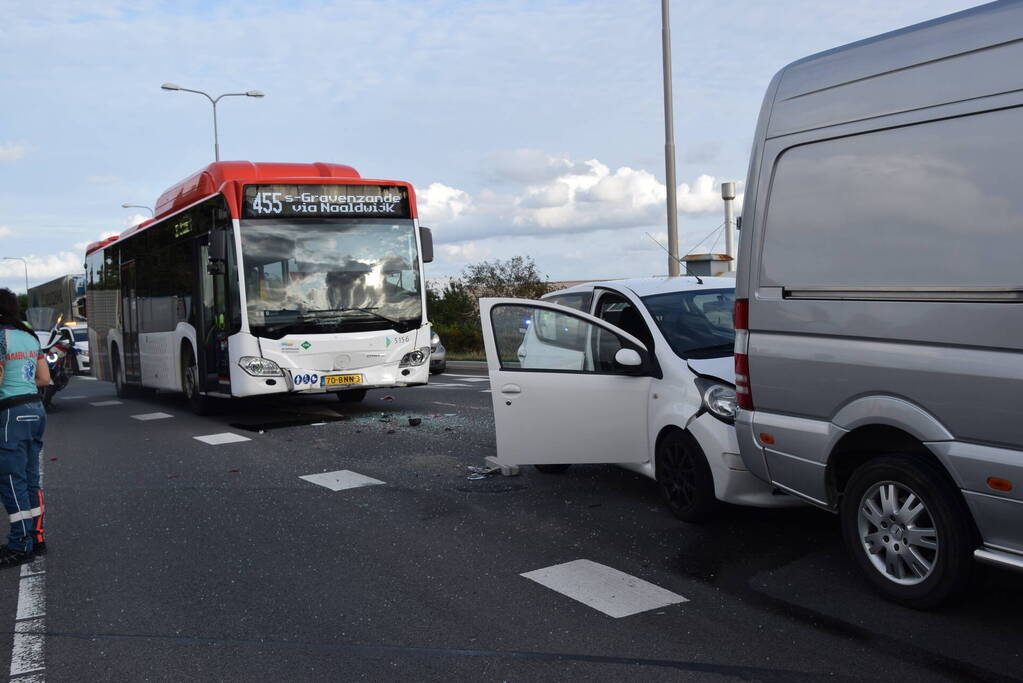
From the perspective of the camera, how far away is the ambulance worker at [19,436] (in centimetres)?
593

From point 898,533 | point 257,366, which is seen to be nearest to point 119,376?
point 257,366

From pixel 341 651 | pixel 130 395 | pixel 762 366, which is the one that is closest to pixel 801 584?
pixel 762 366

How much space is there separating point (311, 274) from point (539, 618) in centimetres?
862

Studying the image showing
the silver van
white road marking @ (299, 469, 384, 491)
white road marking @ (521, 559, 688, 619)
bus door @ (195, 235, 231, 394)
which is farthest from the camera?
bus door @ (195, 235, 231, 394)

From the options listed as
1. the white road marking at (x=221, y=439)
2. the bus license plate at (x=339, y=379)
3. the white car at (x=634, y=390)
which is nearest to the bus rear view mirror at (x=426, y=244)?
the bus license plate at (x=339, y=379)

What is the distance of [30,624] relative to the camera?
4.79m

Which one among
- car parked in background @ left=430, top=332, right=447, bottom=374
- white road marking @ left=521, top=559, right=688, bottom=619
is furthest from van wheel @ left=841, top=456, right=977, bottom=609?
car parked in background @ left=430, top=332, right=447, bottom=374

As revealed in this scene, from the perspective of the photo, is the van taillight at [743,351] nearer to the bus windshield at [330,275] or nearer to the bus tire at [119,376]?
the bus windshield at [330,275]

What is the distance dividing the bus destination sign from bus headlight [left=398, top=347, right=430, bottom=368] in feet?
6.04

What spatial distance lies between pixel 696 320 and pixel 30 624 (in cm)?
446

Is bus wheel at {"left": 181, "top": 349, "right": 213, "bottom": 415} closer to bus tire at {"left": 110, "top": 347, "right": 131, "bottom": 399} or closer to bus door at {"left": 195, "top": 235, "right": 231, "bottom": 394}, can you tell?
bus door at {"left": 195, "top": 235, "right": 231, "bottom": 394}

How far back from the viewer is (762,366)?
513cm

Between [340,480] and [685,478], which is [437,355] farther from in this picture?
[685,478]

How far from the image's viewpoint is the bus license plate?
12477mm
